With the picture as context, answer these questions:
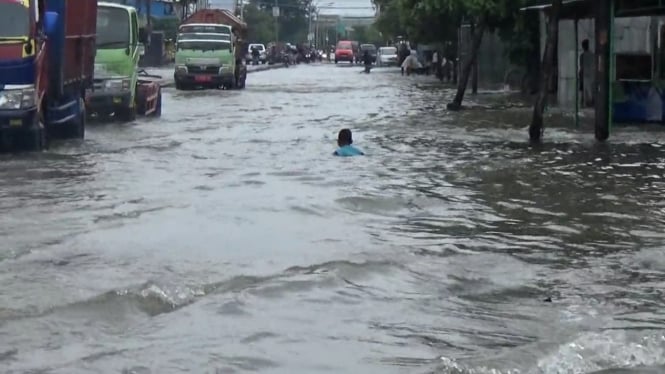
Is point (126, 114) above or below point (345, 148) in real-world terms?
above

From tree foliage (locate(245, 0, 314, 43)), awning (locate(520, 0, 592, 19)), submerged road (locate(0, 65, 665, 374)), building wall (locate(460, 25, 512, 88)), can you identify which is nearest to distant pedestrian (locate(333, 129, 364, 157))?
submerged road (locate(0, 65, 665, 374))

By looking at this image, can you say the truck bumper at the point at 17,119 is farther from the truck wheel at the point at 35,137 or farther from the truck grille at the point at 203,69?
the truck grille at the point at 203,69

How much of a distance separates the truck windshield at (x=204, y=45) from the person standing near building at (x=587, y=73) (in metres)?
16.4

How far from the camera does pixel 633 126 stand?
75.7ft

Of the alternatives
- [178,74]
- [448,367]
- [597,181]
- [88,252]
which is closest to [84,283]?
[88,252]

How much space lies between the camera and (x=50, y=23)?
19.0 metres

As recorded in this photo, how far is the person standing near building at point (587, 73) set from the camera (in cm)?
2547

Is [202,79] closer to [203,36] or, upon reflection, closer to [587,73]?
[203,36]

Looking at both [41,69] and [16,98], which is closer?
[16,98]

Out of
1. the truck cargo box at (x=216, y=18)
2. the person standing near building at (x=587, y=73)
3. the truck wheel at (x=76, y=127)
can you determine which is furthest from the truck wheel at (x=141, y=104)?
the truck cargo box at (x=216, y=18)

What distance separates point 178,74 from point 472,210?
29.1m

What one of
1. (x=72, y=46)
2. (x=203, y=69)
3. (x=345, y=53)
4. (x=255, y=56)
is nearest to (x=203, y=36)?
(x=203, y=69)

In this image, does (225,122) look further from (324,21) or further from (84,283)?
(324,21)

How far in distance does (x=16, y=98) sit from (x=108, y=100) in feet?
25.6
